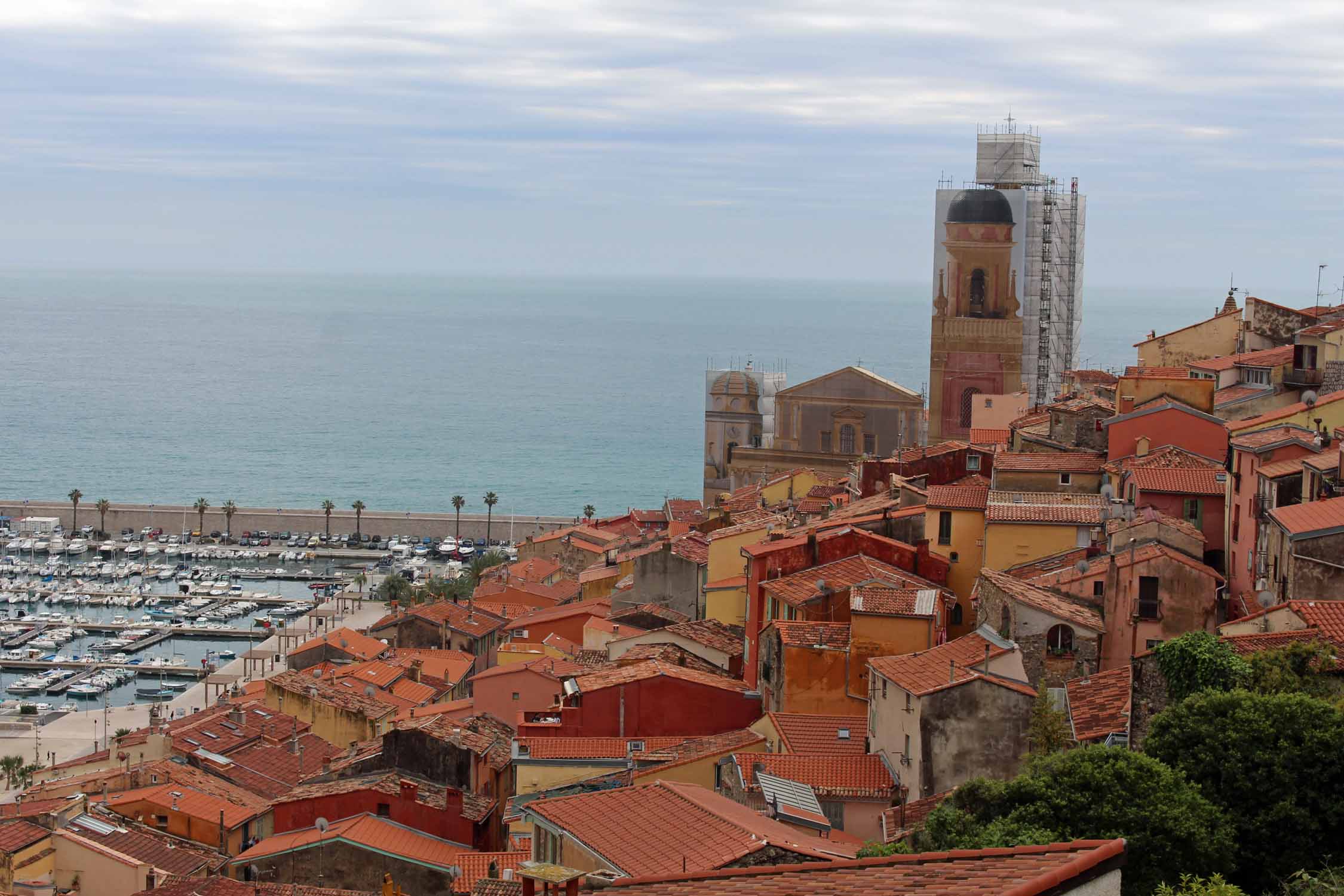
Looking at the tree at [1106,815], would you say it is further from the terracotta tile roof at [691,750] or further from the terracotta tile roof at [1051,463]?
the terracotta tile roof at [1051,463]

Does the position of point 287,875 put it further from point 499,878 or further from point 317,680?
point 317,680

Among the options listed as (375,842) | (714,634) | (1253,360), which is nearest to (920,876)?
(375,842)

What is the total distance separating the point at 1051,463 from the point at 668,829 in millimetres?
13428

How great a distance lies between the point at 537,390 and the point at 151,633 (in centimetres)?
11989

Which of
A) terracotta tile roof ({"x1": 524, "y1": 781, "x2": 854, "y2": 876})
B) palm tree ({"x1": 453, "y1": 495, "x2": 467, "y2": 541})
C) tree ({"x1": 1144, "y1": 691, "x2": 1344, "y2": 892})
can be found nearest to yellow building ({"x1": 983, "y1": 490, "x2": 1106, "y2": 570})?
terracotta tile roof ({"x1": 524, "y1": 781, "x2": 854, "y2": 876})

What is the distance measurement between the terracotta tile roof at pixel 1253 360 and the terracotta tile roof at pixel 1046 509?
22.7 ft

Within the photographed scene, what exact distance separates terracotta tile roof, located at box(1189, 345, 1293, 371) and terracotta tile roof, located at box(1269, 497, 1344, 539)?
11.1 m

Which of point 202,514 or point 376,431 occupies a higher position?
point 376,431

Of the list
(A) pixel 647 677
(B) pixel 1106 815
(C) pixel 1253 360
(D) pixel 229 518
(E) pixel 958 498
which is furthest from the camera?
(D) pixel 229 518

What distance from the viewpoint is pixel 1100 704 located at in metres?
15.8

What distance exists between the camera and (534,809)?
13.9 meters

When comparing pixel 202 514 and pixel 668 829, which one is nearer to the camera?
pixel 668 829

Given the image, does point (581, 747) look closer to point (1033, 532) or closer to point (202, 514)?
point (1033, 532)

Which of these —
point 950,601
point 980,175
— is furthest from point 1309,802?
point 980,175
